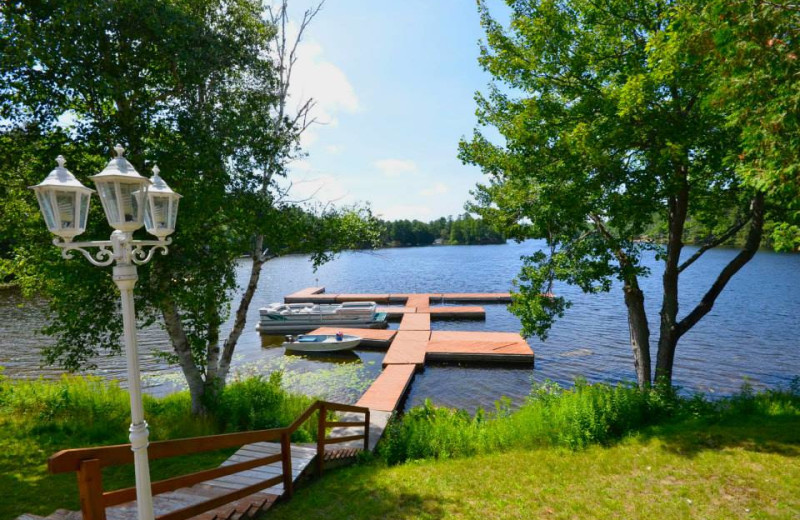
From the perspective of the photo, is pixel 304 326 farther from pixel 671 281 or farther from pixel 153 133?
pixel 671 281

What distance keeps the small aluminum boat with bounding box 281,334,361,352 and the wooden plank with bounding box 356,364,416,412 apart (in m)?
4.54

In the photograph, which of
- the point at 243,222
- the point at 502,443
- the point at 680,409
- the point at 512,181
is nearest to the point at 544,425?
the point at 502,443

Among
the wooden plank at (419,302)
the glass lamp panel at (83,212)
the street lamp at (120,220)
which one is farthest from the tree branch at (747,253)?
the wooden plank at (419,302)

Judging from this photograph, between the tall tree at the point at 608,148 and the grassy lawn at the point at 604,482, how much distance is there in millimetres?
3406

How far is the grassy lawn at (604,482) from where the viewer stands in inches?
219

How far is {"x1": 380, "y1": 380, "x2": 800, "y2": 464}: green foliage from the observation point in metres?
8.54

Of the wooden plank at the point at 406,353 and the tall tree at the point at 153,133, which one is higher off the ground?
the tall tree at the point at 153,133

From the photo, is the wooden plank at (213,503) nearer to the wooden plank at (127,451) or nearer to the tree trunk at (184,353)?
the wooden plank at (127,451)

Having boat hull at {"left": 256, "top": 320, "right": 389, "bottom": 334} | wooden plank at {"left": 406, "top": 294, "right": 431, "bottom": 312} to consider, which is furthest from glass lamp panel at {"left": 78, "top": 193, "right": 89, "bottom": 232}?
wooden plank at {"left": 406, "top": 294, "right": 431, "bottom": 312}

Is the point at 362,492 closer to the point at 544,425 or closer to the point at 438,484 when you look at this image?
the point at 438,484

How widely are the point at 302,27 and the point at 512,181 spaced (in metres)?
7.64

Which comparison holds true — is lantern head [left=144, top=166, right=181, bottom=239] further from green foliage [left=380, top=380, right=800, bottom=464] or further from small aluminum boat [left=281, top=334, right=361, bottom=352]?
small aluminum boat [left=281, top=334, right=361, bottom=352]

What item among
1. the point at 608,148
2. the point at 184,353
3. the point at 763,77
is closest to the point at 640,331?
the point at 608,148

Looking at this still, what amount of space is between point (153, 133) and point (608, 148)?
31.6ft
